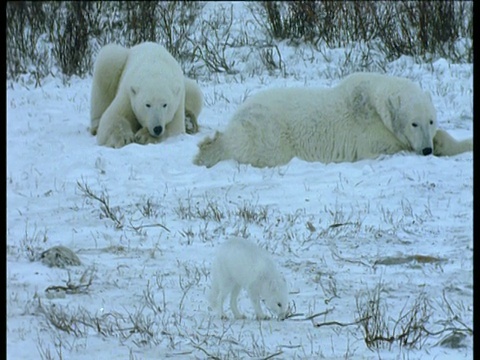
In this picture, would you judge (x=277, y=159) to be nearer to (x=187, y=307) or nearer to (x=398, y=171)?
(x=398, y=171)

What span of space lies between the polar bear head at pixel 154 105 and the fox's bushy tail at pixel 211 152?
0.85 metres

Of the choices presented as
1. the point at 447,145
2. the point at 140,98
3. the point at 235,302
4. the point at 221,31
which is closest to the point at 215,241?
the point at 235,302

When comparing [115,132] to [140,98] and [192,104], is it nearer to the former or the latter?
[140,98]

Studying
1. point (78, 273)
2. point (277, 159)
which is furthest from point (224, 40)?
point (78, 273)

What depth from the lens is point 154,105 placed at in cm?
860

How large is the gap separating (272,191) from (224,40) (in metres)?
5.87

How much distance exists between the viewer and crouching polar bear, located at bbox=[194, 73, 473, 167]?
772 cm

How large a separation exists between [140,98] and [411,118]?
233 centimetres

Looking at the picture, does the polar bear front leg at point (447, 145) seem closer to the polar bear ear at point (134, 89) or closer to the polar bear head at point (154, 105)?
the polar bear head at point (154, 105)

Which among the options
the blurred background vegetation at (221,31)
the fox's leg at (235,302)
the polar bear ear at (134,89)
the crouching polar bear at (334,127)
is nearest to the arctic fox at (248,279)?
the fox's leg at (235,302)

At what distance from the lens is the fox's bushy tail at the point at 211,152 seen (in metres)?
7.74

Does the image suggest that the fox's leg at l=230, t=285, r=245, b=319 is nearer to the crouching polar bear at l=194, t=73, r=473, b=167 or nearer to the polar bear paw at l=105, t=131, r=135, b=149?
the crouching polar bear at l=194, t=73, r=473, b=167
